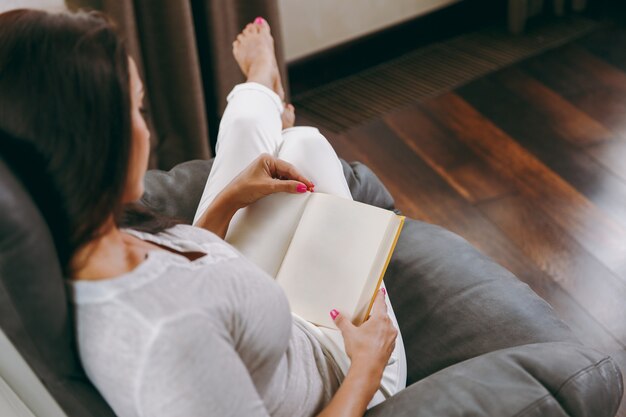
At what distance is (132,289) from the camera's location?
733mm

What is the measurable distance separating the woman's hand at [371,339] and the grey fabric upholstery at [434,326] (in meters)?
0.05

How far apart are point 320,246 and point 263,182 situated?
0.14m

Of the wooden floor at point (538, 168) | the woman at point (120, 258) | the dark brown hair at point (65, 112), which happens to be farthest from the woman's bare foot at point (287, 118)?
the dark brown hair at point (65, 112)

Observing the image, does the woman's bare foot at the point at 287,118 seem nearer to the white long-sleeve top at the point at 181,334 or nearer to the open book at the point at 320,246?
the open book at the point at 320,246

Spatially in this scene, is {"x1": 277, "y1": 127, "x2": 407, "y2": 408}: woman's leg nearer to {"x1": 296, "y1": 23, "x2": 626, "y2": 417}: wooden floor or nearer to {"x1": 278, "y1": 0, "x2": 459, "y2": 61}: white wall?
{"x1": 296, "y1": 23, "x2": 626, "y2": 417}: wooden floor

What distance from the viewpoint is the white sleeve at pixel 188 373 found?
698mm

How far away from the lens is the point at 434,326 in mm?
1184

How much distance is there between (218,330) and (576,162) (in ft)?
5.16

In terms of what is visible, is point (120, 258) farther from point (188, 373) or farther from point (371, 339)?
point (371, 339)

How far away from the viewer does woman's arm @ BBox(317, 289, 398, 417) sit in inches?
36.3

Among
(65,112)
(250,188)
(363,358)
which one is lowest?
(363,358)

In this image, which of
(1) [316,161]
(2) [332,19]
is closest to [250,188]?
(1) [316,161]

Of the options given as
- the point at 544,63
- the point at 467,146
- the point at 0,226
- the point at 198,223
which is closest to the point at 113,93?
the point at 0,226

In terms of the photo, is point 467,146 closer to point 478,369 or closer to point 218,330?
point 478,369
